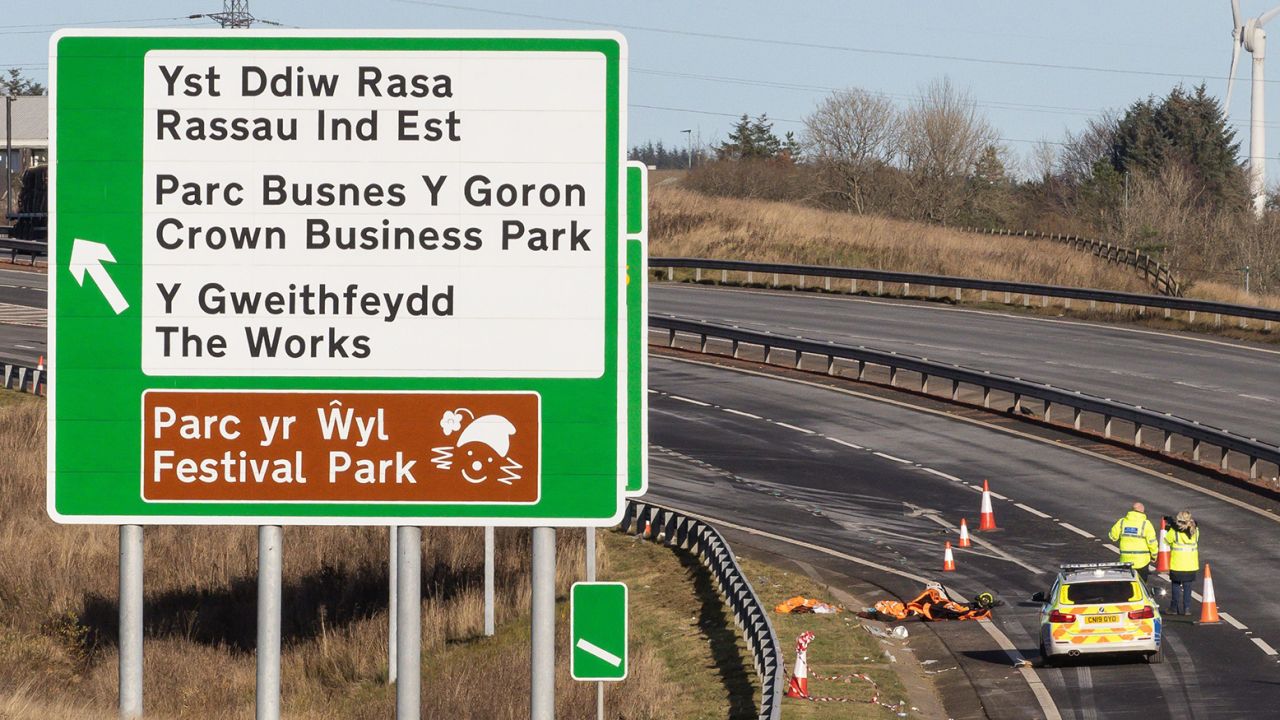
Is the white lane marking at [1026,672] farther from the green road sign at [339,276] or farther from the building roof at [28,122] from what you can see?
the building roof at [28,122]

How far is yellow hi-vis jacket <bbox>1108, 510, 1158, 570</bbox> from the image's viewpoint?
23469 mm

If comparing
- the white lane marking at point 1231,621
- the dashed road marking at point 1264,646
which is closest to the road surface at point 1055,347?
the white lane marking at point 1231,621

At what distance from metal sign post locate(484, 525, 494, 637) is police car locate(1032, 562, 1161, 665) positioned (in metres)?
7.34

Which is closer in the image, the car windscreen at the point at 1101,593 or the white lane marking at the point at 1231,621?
the car windscreen at the point at 1101,593

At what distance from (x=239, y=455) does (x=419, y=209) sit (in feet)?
5.77

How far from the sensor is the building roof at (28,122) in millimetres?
123625

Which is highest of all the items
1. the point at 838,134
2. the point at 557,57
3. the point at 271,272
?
the point at 838,134

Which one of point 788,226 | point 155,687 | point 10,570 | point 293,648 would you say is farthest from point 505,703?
point 788,226

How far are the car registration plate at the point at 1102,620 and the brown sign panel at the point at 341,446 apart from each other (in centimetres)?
1290

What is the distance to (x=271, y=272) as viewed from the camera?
9.45 metres

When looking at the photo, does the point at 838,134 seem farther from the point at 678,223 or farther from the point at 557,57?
the point at 557,57

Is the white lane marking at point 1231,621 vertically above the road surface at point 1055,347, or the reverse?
the road surface at point 1055,347

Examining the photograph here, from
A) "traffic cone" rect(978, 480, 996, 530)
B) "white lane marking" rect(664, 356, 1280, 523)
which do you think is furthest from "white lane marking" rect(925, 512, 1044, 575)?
"white lane marking" rect(664, 356, 1280, 523)

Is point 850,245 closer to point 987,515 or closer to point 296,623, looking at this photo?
point 987,515
